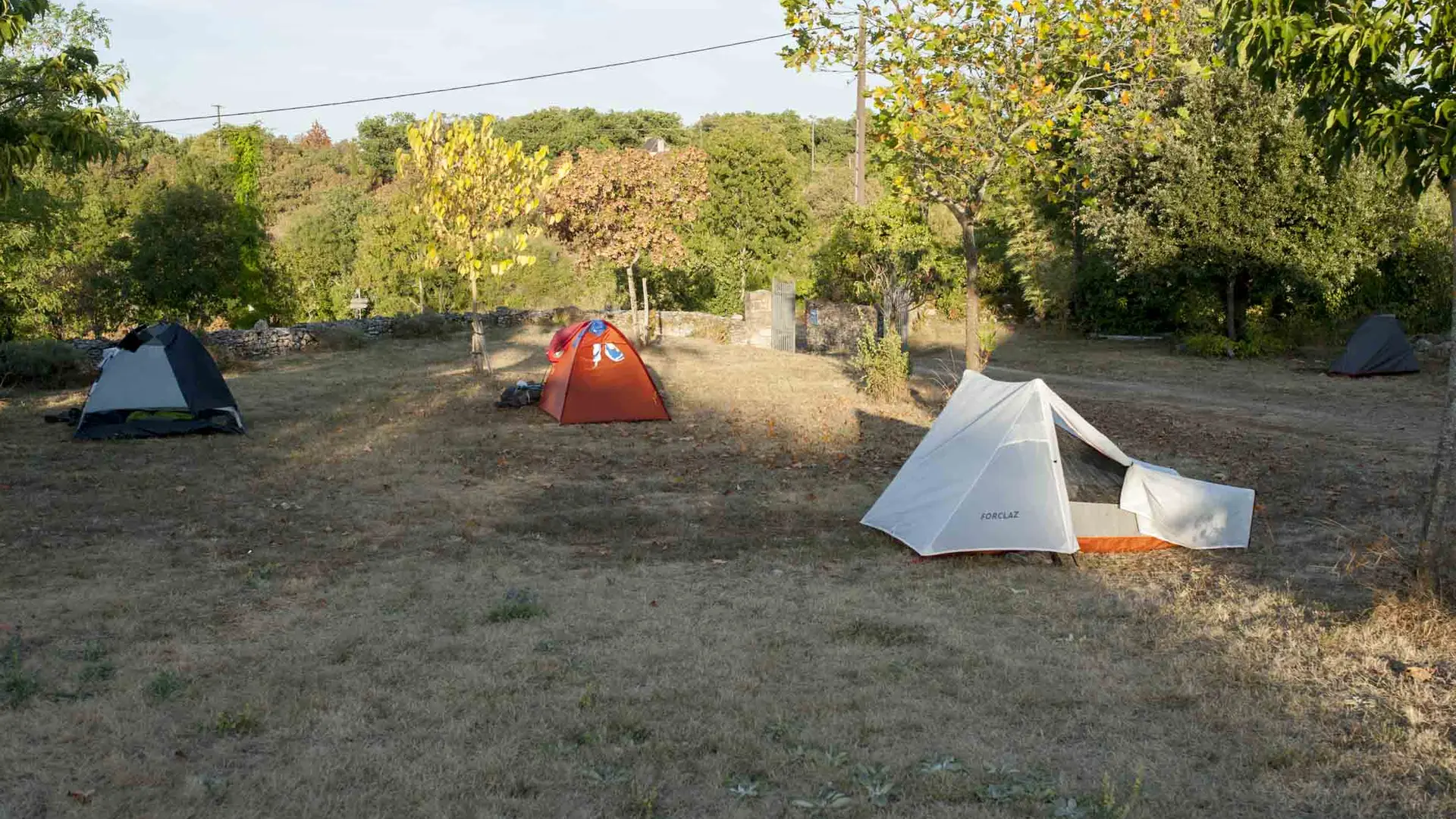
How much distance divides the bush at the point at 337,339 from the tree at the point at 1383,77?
814 inches

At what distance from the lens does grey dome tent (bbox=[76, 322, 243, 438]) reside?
42.2 feet

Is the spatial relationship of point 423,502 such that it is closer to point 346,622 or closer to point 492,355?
point 346,622

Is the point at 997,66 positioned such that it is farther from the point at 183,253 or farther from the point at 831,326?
the point at 183,253

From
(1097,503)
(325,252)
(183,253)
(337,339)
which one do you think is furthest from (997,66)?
(325,252)

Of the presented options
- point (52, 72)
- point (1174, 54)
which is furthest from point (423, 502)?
point (1174, 54)

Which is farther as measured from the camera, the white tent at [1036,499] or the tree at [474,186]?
Answer: the tree at [474,186]

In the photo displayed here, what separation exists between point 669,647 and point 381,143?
202 ft

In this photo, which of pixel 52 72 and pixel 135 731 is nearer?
pixel 135 731

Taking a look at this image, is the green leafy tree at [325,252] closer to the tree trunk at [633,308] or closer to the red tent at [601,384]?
the tree trunk at [633,308]

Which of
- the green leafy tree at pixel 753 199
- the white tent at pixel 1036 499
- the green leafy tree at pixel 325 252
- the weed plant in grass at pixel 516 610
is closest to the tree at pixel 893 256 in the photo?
the white tent at pixel 1036 499

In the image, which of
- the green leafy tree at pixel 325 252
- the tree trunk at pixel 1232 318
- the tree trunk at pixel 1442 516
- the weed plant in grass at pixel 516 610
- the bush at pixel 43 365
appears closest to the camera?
the tree trunk at pixel 1442 516

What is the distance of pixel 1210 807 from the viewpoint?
398 cm

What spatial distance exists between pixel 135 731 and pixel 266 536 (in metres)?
4.21

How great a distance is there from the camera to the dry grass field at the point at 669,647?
13.7 ft
